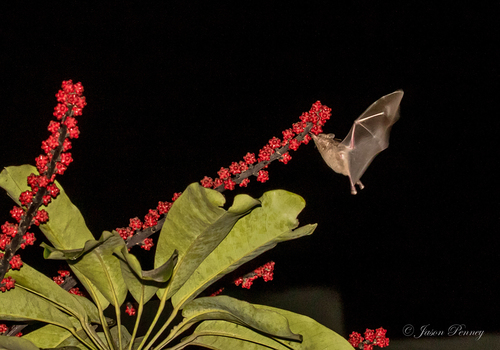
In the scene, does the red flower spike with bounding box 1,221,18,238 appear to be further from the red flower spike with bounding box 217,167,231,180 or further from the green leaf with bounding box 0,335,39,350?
the red flower spike with bounding box 217,167,231,180

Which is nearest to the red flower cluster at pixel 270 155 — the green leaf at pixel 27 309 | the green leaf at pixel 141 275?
the green leaf at pixel 141 275

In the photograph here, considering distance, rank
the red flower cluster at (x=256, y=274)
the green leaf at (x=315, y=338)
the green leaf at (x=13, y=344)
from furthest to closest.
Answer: the red flower cluster at (x=256, y=274)
the green leaf at (x=315, y=338)
the green leaf at (x=13, y=344)

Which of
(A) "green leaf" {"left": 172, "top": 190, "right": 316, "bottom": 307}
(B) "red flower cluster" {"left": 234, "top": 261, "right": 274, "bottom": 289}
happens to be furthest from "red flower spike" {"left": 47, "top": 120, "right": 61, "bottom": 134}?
(B) "red flower cluster" {"left": 234, "top": 261, "right": 274, "bottom": 289}

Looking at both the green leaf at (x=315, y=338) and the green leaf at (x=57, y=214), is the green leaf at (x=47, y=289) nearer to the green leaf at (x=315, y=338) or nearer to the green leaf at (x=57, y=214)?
the green leaf at (x=57, y=214)

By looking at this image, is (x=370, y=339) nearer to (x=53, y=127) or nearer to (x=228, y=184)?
(x=228, y=184)

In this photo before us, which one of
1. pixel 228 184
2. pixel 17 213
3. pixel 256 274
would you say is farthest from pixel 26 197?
pixel 256 274

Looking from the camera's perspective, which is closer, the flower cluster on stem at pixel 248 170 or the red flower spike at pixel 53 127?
the red flower spike at pixel 53 127

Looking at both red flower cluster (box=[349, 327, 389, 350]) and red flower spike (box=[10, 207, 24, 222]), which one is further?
red flower cluster (box=[349, 327, 389, 350])
